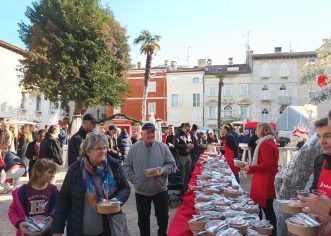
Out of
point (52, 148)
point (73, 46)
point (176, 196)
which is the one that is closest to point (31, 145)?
point (52, 148)

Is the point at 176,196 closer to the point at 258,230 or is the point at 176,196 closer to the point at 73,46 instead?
the point at 258,230

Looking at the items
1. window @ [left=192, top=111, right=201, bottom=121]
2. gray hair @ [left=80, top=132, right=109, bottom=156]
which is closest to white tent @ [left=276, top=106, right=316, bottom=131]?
gray hair @ [left=80, top=132, right=109, bottom=156]

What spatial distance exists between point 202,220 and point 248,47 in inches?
2019

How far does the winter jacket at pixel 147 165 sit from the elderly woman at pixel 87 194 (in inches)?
66.6

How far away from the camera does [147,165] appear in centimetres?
484

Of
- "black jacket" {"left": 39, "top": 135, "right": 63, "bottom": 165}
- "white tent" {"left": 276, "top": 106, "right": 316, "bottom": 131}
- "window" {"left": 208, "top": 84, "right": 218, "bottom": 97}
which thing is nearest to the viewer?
"black jacket" {"left": 39, "top": 135, "right": 63, "bottom": 165}

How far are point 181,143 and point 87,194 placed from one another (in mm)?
6320

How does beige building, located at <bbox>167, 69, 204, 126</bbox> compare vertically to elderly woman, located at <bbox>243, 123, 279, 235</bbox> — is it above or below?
Result: above

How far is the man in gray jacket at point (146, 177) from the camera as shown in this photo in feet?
15.7

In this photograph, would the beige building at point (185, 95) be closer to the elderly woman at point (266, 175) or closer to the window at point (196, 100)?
the window at point (196, 100)

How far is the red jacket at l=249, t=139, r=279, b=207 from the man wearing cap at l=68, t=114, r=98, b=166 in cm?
234

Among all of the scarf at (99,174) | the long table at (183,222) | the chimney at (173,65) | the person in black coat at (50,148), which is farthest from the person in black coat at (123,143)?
the chimney at (173,65)

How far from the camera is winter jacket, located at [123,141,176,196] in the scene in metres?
4.79

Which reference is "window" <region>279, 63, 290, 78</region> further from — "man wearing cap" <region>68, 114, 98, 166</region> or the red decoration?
"man wearing cap" <region>68, 114, 98, 166</region>
